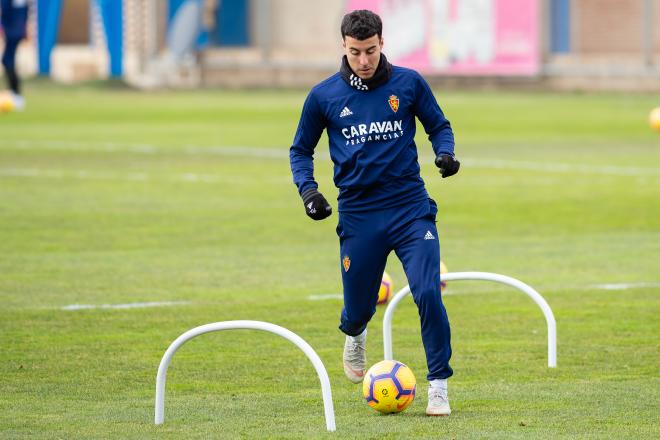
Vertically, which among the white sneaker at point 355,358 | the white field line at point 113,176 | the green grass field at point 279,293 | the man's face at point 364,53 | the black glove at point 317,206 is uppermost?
the man's face at point 364,53

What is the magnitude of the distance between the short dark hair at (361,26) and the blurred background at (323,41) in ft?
135

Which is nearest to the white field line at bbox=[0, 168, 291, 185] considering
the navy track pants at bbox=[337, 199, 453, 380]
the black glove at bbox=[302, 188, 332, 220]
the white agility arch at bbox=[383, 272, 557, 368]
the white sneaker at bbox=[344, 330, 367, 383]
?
the white agility arch at bbox=[383, 272, 557, 368]

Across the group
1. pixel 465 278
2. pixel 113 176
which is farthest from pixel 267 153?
pixel 465 278

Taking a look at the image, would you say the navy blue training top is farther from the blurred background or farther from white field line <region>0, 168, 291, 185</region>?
the blurred background

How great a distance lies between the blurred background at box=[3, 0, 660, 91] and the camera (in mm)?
50562

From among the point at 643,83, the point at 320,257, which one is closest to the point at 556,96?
the point at 643,83

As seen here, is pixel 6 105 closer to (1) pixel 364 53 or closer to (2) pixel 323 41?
(2) pixel 323 41

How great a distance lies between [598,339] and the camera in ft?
35.7

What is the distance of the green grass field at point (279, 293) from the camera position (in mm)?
8391

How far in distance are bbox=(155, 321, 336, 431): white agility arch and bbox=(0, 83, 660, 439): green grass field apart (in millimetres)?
104

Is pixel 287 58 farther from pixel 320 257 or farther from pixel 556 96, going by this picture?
pixel 320 257

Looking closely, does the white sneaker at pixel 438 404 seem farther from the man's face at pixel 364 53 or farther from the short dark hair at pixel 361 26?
the short dark hair at pixel 361 26

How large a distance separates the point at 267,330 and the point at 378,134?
5.05ft

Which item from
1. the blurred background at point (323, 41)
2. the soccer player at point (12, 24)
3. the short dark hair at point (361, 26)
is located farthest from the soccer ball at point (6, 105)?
the short dark hair at point (361, 26)
